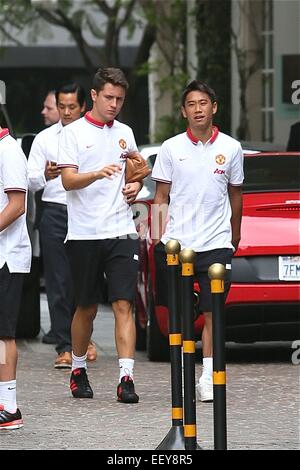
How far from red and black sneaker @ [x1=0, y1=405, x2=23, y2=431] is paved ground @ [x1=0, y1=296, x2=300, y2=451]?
0.05 meters

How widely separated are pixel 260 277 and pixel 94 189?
174 cm

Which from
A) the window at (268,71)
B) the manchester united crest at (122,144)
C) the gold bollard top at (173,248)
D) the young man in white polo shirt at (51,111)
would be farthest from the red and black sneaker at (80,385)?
the window at (268,71)

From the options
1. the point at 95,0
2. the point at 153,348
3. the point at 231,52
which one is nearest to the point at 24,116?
the point at 95,0

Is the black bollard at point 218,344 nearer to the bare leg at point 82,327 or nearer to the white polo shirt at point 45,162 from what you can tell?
the bare leg at point 82,327

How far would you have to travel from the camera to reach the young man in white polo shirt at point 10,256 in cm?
812

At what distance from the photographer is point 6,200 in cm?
822

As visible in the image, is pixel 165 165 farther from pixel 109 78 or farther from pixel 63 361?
pixel 63 361

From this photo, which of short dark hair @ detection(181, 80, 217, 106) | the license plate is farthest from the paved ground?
short dark hair @ detection(181, 80, 217, 106)

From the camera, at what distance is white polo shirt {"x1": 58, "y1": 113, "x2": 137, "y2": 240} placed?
920cm

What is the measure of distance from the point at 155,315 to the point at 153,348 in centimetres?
35

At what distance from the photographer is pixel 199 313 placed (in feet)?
33.6

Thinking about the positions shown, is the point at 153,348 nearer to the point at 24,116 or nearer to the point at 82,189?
the point at 82,189

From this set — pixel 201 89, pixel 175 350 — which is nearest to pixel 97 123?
pixel 201 89

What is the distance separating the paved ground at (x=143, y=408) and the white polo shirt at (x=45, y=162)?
1217mm
